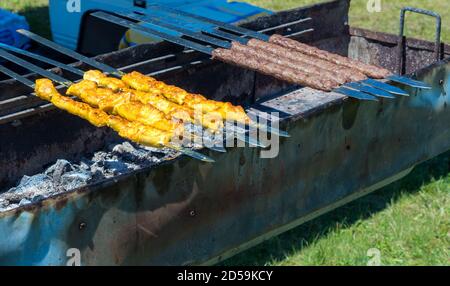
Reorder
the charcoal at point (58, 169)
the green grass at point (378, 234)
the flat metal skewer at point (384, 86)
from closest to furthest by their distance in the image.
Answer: the flat metal skewer at point (384, 86)
the charcoal at point (58, 169)
the green grass at point (378, 234)

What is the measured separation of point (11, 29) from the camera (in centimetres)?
951

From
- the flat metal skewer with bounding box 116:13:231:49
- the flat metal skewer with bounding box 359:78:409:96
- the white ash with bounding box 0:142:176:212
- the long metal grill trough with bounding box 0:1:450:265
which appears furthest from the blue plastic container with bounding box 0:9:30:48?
the flat metal skewer with bounding box 359:78:409:96

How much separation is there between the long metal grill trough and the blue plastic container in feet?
11.7

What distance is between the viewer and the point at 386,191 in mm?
6840

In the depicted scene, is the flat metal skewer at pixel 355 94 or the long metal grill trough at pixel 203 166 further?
the flat metal skewer at pixel 355 94

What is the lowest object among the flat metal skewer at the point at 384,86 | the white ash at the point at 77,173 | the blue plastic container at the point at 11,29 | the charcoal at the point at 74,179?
the white ash at the point at 77,173

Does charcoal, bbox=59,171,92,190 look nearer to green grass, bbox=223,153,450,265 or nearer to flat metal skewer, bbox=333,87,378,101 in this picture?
green grass, bbox=223,153,450,265

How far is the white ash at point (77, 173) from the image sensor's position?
5.53 meters

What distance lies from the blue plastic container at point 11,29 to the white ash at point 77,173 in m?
3.73

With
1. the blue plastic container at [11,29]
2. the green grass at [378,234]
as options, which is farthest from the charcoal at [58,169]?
the blue plastic container at [11,29]

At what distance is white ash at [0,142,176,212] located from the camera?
5527mm

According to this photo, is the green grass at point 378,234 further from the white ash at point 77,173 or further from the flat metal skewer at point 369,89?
the flat metal skewer at point 369,89

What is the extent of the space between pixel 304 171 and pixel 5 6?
9.17 meters

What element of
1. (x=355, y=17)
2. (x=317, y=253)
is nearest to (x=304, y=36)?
(x=317, y=253)
